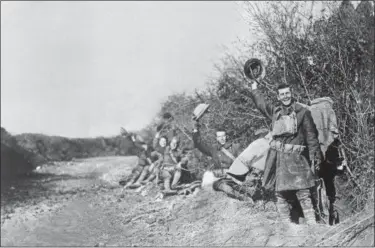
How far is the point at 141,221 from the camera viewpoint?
8.26 metres

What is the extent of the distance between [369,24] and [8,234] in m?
9.18

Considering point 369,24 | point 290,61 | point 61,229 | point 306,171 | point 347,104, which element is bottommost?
point 61,229

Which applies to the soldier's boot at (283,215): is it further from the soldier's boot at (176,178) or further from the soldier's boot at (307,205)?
the soldier's boot at (176,178)

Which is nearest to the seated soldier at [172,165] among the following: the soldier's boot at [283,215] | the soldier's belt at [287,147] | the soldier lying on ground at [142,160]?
the soldier lying on ground at [142,160]

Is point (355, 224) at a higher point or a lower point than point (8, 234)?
higher

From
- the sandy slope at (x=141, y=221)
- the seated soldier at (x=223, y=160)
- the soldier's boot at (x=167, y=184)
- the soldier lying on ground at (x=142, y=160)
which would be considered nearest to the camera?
the sandy slope at (x=141, y=221)

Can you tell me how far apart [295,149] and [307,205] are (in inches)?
30.0

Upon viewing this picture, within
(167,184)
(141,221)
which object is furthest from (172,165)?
(141,221)

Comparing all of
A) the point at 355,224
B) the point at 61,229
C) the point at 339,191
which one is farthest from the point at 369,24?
the point at 61,229

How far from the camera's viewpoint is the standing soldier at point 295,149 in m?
4.79

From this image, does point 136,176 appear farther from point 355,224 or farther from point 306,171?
point 355,224

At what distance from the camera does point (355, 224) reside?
383 centimetres

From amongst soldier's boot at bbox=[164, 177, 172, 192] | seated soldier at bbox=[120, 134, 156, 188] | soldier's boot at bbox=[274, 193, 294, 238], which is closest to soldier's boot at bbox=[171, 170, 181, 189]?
soldier's boot at bbox=[164, 177, 172, 192]

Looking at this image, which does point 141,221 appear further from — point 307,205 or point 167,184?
point 307,205
